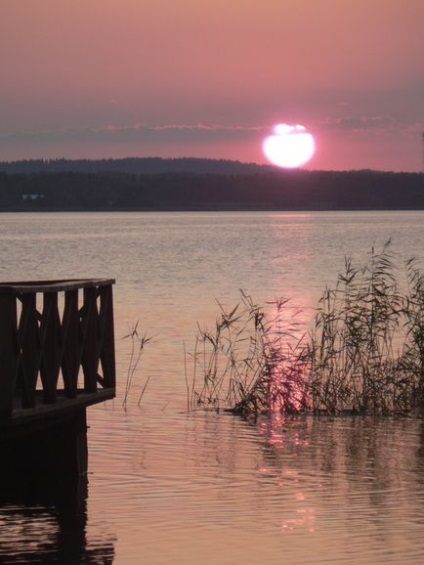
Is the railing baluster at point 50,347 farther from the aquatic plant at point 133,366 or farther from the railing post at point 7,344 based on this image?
the aquatic plant at point 133,366

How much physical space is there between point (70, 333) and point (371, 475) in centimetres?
376

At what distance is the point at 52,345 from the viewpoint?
13.2 m

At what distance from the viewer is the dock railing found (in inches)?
476

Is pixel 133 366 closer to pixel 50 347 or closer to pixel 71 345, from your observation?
pixel 71 345

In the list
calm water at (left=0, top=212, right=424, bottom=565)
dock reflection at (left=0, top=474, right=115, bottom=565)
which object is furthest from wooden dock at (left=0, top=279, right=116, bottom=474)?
calm water at (left=0, top=212, right=424, bottom=565)

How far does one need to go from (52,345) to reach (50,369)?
286mm

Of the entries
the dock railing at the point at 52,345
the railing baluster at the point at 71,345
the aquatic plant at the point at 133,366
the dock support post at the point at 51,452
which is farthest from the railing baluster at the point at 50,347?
the aquatic plant at the point at 133,366

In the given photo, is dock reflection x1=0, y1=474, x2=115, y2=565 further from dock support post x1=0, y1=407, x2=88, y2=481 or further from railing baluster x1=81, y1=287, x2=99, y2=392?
railing baluster x1=81, y1=287, x2=99, y2=392

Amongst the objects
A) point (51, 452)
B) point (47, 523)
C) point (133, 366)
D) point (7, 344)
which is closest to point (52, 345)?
point (7, 344)

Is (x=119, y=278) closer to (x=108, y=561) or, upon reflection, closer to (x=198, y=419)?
(x=198, y=419)

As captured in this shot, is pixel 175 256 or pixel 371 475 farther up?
pixel 175 256

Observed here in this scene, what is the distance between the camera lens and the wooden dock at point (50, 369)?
39.8ft

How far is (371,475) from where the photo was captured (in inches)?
561

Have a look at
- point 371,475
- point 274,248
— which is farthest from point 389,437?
point 274,248
